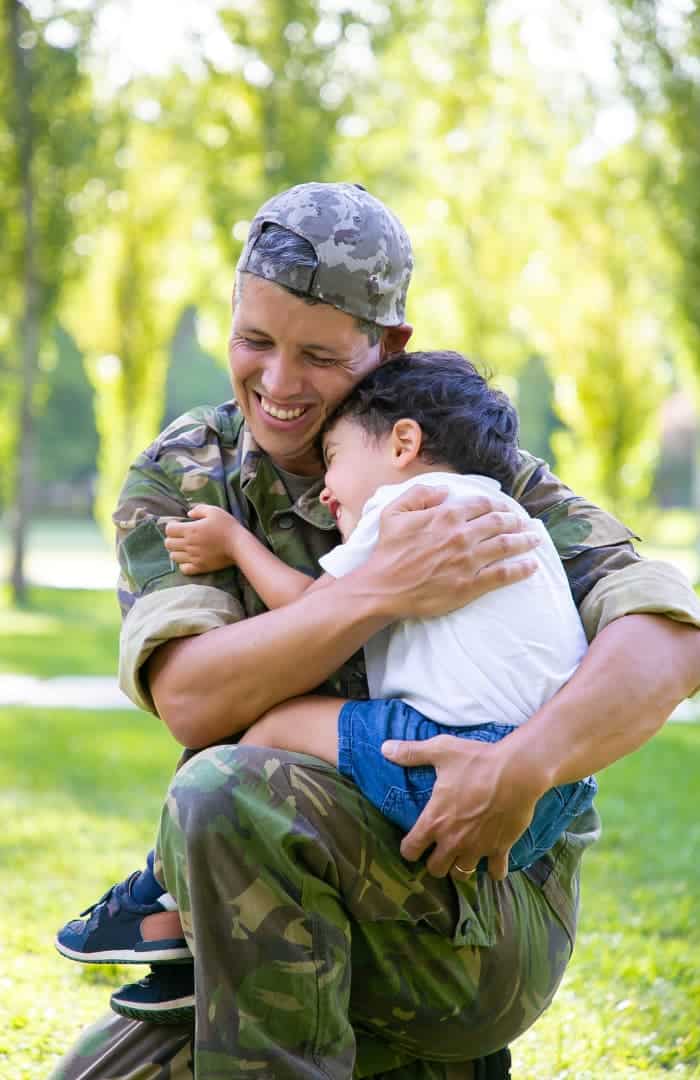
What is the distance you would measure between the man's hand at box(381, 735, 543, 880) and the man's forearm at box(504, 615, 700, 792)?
0.03 metres

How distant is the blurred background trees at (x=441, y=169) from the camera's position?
42.1 ft

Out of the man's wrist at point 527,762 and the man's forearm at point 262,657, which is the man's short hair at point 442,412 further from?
the man's wrist at point 527,762

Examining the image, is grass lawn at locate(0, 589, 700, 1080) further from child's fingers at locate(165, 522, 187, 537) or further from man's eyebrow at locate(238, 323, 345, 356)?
man's eyebrow at locate(238, 323, 345, 356)

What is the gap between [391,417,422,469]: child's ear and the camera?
231cm

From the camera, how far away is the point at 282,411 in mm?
2436

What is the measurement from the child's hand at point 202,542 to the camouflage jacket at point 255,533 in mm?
34

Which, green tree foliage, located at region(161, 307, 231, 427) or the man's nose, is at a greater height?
the man's nose

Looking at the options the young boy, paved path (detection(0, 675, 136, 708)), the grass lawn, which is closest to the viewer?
the young boy

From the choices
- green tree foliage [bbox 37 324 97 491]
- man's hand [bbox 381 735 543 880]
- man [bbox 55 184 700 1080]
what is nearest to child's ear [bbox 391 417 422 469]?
man [bbox 55 184 700 1080]

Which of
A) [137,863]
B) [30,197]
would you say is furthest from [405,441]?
[30,197]

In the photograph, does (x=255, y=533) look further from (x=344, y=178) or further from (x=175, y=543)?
(x=344, y=178)

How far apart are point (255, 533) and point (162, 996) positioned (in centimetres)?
85

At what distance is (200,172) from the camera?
1600 centimetres

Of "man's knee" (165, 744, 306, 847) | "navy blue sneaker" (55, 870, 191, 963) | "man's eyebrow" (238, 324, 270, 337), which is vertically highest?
"man's eyebrow" (238, 324, 270, 337)
